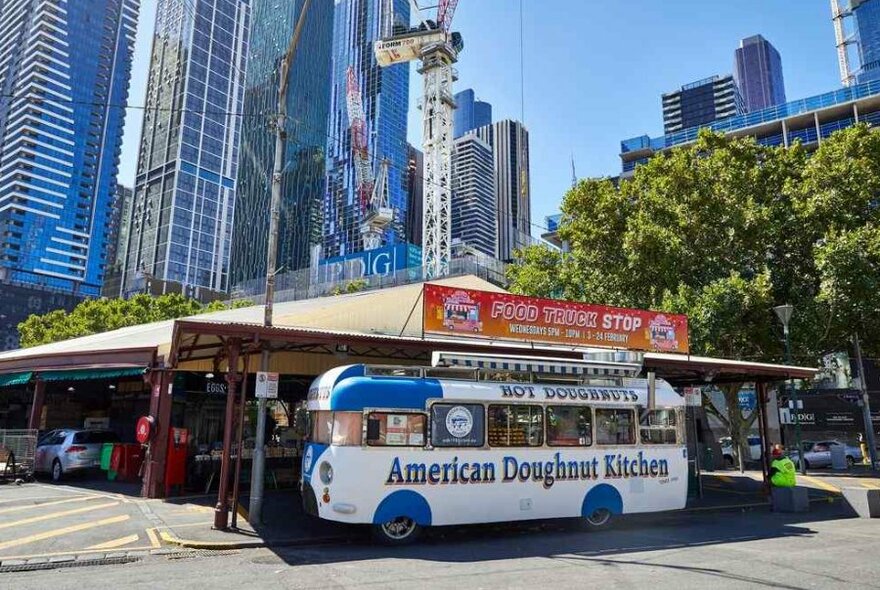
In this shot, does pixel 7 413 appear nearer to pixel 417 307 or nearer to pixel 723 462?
pixel 417 307

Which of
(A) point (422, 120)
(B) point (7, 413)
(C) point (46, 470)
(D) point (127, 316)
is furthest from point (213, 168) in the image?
(C) point (46, 470)

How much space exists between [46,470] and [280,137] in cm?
1509

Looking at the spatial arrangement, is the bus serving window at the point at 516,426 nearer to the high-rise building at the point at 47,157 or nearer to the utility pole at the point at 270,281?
the utility pole at the point at 270,281

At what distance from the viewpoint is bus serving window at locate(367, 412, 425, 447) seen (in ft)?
35.6

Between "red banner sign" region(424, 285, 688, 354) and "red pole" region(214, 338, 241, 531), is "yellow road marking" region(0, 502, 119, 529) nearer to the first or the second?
"red pole" region(214, 338, 241, 531)

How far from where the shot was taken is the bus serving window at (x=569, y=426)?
1246 cm

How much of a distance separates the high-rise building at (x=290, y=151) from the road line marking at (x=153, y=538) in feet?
491

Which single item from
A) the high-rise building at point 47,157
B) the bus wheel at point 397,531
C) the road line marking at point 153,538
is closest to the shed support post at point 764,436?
the bus wheel at point 397,531

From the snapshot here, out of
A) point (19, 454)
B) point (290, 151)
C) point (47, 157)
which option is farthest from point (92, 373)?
point (47, 157)

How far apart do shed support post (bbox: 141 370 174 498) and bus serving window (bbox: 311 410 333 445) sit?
6602 millimetres

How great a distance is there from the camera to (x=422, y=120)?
267ft

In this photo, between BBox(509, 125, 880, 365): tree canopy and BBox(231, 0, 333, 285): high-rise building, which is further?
BBox(231, 0, 333, 285): high-rise building

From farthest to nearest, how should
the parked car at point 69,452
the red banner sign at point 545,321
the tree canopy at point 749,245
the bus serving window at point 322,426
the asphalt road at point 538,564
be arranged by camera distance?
the tree canopy at point 749,245
the parked car at point 69,452
the red banner sign at point 545,321
the bus serving window at point 322,426
the asphalt road at point 538,564

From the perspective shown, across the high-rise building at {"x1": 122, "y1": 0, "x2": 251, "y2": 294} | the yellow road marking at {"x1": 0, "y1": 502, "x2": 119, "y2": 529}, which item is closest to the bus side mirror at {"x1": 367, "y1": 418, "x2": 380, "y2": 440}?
the yellow road marking at {"x1": 0, "y1": 502, "x2": 119, "y2": 529}
